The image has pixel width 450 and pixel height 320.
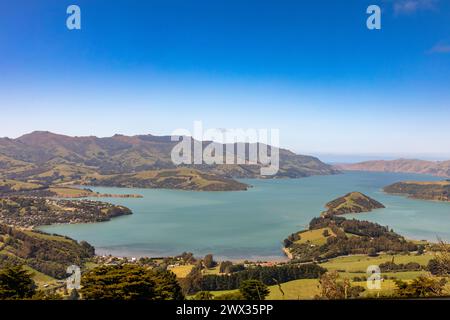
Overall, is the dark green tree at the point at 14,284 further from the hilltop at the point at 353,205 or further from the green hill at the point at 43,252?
the hilltop at the point at 353,205

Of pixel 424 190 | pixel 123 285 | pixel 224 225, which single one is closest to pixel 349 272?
pixel 123 285

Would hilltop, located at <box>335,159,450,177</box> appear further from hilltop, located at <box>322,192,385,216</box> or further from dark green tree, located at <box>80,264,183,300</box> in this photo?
dark green tree, located at <box>80,264,183,300</box>

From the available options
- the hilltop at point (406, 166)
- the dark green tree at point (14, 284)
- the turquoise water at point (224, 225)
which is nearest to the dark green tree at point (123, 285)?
the dark green tree at point (14, 284)

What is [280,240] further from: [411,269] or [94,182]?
[94,182]

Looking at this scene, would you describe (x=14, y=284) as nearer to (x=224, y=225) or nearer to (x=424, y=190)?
(x=224, y=225)

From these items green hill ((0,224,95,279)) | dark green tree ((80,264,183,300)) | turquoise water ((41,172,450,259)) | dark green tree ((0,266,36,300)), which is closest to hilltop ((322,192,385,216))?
turquoise water ((41,172,450,259))
